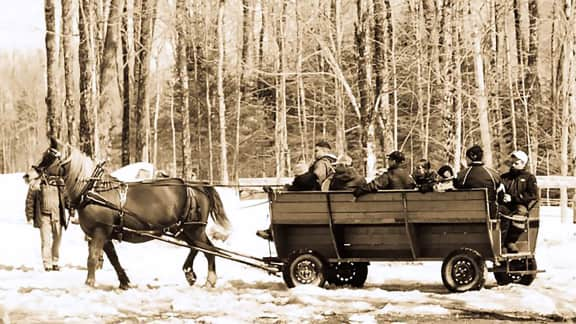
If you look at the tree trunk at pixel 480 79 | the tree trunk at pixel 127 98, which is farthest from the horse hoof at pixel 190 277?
the tree trunk at pixel 127 98

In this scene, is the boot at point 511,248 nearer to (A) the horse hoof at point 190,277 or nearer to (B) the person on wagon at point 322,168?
(B) the person on wagon at point 322,168

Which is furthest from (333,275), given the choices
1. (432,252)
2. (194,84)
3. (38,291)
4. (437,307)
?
(194,84)

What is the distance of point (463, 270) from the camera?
13.3 m

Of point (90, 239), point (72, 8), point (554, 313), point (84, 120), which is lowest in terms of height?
point (554, 313)

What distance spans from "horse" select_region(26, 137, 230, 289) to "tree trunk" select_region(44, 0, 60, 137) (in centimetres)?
902

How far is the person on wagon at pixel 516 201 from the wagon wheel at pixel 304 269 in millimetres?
2527

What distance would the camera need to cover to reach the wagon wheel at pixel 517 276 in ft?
46.2

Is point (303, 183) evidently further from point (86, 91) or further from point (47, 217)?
point (86, 91)

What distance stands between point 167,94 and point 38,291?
4540 cm

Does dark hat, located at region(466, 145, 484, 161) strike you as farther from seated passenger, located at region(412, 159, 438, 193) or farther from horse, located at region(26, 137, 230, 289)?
horse, located at region(26, 137, 230, 289)

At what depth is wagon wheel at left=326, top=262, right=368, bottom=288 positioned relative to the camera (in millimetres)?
14727

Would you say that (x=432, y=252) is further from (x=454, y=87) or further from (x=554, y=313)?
(x=454, y=87)

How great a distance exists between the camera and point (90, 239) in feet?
48.1

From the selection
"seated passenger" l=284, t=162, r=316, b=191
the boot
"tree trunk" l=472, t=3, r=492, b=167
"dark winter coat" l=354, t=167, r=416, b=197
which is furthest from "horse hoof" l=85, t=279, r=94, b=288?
"tree trunk" l=472, t=3, r=492, b=167
